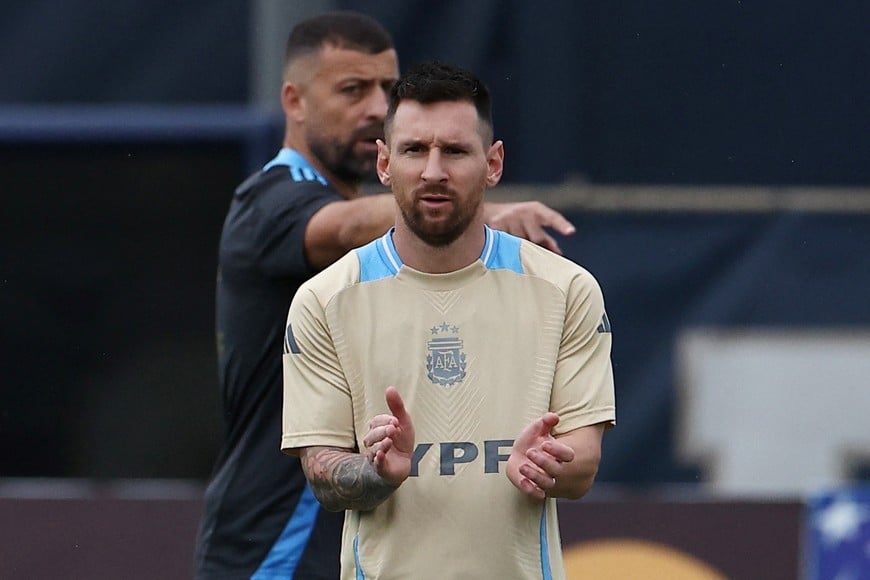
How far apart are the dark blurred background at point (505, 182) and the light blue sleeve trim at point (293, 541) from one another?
9.88 feet

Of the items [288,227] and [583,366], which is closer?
[583,366]

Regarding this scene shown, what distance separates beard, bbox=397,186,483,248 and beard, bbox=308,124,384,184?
1.13 meters

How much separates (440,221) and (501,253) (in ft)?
0.60

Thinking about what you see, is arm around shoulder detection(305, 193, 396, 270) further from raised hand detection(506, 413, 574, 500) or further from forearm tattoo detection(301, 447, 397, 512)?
raised hand detection(506, 413, 574, 500)

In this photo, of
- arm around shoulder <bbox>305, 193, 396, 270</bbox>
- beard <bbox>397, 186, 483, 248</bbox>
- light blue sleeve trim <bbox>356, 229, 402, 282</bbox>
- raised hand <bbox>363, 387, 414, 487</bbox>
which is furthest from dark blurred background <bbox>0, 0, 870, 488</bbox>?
raised hand <bbox>363, 387, 414, 487</bbox>

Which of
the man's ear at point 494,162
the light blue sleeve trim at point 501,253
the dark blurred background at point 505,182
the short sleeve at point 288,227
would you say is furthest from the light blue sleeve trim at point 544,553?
the dark blurred background at point 505,182

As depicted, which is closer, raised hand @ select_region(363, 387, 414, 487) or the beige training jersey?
raised hand @ select_region(363, 387, 414, 487)

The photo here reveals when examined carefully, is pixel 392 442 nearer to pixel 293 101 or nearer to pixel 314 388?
pixel 314 388

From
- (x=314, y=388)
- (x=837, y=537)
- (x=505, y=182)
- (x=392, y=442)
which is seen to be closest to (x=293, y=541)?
(x=314, y=388)

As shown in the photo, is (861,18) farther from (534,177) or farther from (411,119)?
→ (411,119)

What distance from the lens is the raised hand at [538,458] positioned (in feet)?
9.89

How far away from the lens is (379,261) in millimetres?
3326

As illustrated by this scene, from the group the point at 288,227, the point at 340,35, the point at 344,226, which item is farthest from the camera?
the point at 340,35

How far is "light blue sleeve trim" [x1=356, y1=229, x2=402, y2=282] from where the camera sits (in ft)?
10.8
